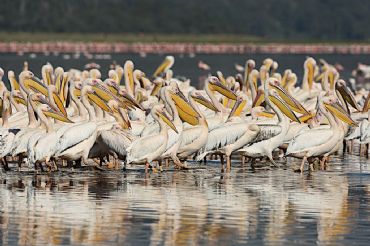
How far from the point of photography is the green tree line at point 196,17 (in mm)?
111625

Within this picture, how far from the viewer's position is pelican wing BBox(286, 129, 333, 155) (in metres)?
14.5

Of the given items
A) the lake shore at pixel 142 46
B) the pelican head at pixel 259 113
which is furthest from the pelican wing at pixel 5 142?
the lake shore at pixel 142 46

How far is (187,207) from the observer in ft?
38.8

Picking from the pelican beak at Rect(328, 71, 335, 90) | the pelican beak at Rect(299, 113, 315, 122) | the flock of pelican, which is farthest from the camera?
the pelican beak at Rect(328, 71, 335, 90)

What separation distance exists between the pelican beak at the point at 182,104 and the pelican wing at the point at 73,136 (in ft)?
4.68

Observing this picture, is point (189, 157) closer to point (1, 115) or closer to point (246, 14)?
point (1, 115)

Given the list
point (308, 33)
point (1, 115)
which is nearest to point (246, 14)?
point (308, 33)

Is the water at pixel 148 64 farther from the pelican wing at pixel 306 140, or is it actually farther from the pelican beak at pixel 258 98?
the pelican wing at pixel 306 140

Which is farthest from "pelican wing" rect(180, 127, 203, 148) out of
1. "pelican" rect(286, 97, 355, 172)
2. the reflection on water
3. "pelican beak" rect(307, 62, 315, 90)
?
"pelican beak" rect(307, 62, 315, 90)

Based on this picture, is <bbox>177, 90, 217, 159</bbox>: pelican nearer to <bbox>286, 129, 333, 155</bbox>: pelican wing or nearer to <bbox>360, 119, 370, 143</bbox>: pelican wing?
<bbox>286, 129, 333, 155</bbox>: pelican wing

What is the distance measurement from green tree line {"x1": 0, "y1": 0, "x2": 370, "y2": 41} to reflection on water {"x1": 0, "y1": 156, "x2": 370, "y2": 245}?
3782 inches

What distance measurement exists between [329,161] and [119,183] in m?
3.46

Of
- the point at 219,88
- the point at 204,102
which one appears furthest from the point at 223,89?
the point at 204,102

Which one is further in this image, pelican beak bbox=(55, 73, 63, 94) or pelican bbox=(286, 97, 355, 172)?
pelican beak bbox=(55, 73, 63, 94)
